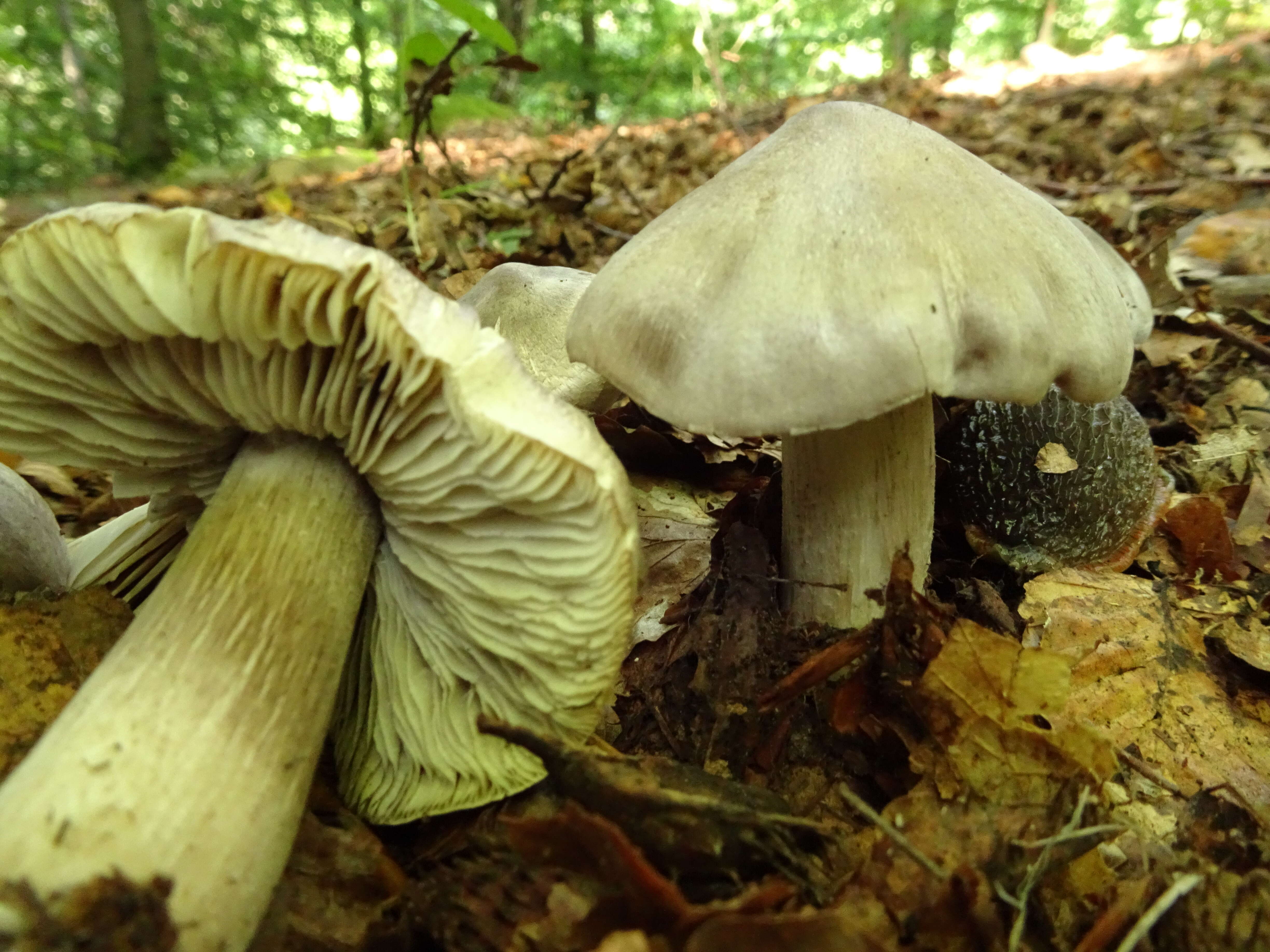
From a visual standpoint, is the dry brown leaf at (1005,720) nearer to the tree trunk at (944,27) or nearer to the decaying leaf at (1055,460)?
the decaying leaf at (1055,460)

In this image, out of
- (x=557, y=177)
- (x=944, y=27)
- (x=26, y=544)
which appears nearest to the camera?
(x=26, y=544)

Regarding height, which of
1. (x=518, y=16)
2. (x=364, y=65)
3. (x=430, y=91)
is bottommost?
(x=430, y=91)

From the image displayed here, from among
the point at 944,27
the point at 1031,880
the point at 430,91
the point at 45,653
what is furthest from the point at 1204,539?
the point at 944,27

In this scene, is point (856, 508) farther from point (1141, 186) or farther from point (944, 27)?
point (944, 27)

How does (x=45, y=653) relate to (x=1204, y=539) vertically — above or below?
above

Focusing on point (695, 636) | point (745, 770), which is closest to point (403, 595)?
point (695, 636)

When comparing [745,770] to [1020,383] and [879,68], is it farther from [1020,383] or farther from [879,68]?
[879,68]
